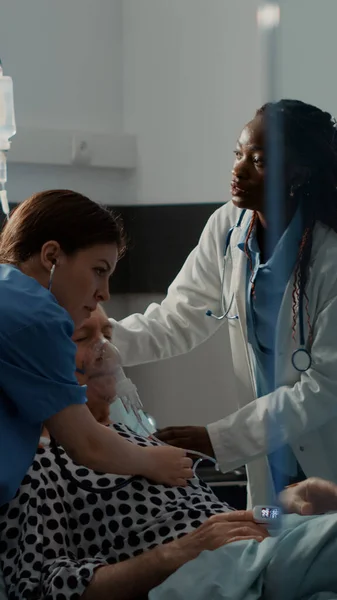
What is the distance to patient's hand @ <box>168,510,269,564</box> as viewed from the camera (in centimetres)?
164

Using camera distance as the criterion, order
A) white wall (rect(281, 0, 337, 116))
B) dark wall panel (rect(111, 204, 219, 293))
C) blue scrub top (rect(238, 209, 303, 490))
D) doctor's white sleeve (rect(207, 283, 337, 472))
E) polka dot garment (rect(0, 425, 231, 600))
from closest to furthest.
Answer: white wall (rect(281, 0, 337, 116)) < polka dot garment (rect(0, 425, 231, 600)) < doctor's white sleeve (rect(207, 283, 337, 472)) < blue scrub top (rect(238, 209, 303, 490)) < dark wall panel (rect(111, 204, 219, 293))

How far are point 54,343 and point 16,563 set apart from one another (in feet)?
→ 1.37

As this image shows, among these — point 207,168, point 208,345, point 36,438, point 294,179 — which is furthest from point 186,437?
point 207,168

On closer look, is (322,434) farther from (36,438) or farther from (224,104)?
(224,104)

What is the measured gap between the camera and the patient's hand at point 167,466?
71.8 inches

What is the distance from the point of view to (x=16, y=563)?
170 centimetres

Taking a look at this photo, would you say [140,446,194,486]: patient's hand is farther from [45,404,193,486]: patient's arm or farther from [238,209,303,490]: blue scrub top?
[238,209,303,490]: blue scrub top

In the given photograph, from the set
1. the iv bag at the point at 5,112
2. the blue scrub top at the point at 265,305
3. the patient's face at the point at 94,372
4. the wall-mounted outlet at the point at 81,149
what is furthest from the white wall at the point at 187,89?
the patient's face at the point at 94,372

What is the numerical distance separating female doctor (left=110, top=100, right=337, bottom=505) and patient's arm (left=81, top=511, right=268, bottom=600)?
12 cm

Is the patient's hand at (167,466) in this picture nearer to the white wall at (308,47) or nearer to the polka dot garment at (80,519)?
the polka dot garment at (80,519)

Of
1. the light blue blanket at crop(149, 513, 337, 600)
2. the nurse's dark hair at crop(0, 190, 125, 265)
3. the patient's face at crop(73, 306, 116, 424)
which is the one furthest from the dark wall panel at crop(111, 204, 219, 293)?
the light blue blanket at crop(149, 513, 337, 600)

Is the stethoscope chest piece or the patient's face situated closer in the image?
the stethoscope chest piece

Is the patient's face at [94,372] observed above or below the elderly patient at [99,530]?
above

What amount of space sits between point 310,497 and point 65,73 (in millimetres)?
2425
